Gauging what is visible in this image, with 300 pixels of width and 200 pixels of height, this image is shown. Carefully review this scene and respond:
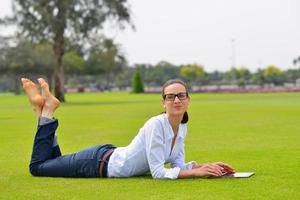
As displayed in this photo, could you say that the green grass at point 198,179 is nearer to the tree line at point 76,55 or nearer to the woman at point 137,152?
the woman at point 137,152

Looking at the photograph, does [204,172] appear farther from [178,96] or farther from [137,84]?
[137,84]

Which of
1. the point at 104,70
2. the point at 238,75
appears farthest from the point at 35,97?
the point at 238,75

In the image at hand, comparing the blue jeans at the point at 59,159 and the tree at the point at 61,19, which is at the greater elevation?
the tree at the point at 61,19

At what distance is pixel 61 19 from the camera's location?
1663 inches

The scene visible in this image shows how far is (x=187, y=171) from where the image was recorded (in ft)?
21.4

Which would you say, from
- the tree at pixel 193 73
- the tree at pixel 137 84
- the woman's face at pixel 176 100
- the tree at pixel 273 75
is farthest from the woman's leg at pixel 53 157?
the tree at pixel 193 73

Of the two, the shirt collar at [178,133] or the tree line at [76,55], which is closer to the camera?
the shirt collar at [178,133]

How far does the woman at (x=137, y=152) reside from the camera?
641 cm

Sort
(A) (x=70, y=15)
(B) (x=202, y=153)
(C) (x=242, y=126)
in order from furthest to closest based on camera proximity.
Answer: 1. (A) (x=70, y=15)
2. (C) (x=242, y=126)
3. (B) (x=202, y=153)

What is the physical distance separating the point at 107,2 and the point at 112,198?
39.8 metres

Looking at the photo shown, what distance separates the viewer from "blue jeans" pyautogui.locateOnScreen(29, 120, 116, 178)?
6.79m

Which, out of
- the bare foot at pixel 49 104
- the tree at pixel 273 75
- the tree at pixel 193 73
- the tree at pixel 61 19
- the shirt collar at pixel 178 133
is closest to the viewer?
the shirt collar at pixel 178 133

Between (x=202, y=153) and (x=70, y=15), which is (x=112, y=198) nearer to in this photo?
(x=202, y=153)

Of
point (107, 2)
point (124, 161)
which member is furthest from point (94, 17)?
point (124, 161)
